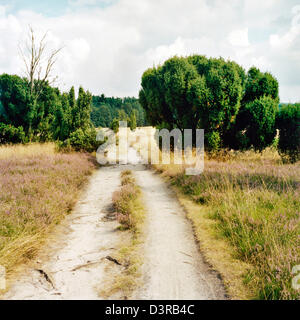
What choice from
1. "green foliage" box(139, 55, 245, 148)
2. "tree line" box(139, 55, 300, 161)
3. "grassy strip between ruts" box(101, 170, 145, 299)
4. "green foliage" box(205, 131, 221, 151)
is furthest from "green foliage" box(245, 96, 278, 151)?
"grassy strip between ruts" box(101, 170, 145, 299)

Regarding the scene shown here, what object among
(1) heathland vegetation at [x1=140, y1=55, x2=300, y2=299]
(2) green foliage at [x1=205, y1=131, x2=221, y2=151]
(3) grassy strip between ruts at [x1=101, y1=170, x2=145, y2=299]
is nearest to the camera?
(3) grassy strip between ruts at [x1=101, y1=170, x2=145, y2=299]

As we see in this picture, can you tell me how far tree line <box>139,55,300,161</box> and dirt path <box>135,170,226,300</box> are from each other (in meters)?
8.01

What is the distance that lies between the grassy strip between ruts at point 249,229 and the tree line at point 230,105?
442cm

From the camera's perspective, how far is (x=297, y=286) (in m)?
3.45

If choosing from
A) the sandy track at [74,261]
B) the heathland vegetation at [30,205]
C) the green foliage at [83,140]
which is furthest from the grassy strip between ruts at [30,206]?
the green foliage at [83,140]

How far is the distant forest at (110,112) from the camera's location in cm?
8244

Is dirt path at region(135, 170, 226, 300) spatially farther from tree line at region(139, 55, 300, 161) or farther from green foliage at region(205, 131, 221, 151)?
tree line at region(139, 55, 300, 161)

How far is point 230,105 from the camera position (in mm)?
14188

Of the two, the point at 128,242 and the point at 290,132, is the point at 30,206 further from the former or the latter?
the point at 290,132

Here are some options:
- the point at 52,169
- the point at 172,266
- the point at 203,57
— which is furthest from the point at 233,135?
the point at 172,266

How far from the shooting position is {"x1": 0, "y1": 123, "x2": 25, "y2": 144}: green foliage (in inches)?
771

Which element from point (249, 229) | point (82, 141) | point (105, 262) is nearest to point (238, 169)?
point (249, 229)

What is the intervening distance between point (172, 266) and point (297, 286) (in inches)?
79.1

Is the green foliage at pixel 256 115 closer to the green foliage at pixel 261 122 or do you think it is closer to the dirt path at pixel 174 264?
the green foliage at pixel 261 122
